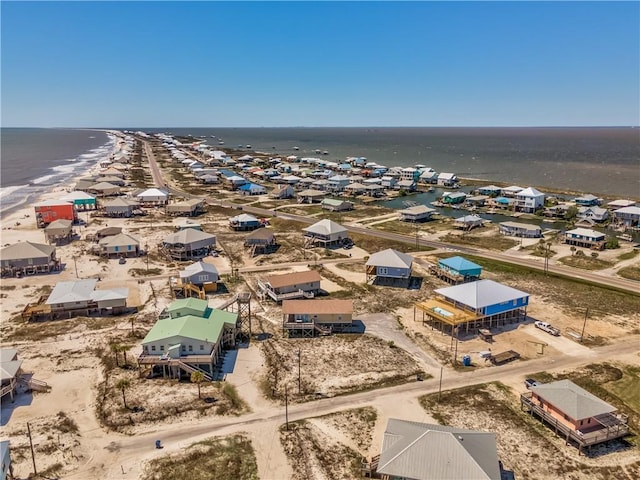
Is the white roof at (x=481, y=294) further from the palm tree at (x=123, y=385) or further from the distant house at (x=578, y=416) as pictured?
the palm tree at (x=123, y=385)

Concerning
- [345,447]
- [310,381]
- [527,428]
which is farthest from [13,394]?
[527,428]

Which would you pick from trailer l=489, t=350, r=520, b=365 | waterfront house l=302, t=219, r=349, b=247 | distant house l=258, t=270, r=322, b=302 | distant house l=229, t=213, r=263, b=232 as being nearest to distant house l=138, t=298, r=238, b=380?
distant house l=258, t=270, r=322, b=302

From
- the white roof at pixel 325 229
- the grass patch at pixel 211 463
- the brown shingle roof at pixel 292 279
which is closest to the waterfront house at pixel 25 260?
the brown shingle roof at pixel 292 279

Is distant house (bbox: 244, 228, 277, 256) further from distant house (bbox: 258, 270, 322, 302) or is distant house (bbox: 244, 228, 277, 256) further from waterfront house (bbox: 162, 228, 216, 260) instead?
distant house (bbox: 258, 270, 322, 302)

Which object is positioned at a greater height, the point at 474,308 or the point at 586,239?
the point at 586,239

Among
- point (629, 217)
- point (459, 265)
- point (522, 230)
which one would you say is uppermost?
point (629, 217)

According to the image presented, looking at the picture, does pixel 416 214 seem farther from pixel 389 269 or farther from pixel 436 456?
pixel 436 456

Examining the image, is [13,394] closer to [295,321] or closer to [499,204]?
[295,321]

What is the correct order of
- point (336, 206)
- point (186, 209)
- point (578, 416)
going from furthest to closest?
point (336, 206)
point (186, 209)
point (578, 416)

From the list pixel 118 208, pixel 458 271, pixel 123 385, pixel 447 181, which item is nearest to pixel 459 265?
pixel 458 271
